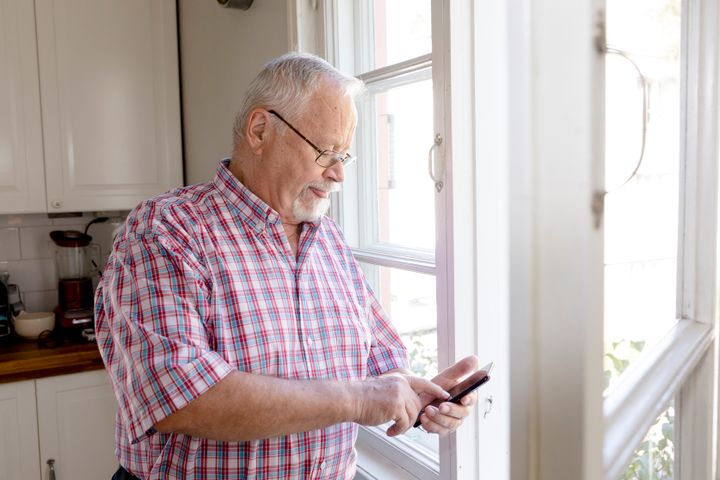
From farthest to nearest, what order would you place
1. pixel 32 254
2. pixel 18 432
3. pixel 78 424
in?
pixel 32 254 < pixel 78 424 < pixel 18 432

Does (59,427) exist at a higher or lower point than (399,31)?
lower

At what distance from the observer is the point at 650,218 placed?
719 mm

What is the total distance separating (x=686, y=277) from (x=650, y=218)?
0.42m

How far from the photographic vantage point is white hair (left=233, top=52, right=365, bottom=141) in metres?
1.09

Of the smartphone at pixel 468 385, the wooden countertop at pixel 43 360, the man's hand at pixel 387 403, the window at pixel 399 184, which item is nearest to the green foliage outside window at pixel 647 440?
the smartphone at pixel 468 385

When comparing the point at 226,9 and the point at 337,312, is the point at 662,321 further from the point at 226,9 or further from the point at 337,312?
the point at 226,9

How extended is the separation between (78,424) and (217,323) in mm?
1416

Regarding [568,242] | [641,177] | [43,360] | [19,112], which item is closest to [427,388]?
[641,177]

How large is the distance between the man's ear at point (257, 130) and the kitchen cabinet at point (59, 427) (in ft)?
4.43

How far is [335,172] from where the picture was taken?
1.13 meters

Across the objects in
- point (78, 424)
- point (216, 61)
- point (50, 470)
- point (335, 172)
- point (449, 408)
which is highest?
point (216, 61)

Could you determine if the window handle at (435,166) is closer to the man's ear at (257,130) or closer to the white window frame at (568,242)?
the white window frame at (568,242)

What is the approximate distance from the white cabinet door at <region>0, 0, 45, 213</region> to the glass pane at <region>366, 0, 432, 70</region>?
1341mm

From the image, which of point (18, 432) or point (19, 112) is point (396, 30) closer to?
point (19, 112)
